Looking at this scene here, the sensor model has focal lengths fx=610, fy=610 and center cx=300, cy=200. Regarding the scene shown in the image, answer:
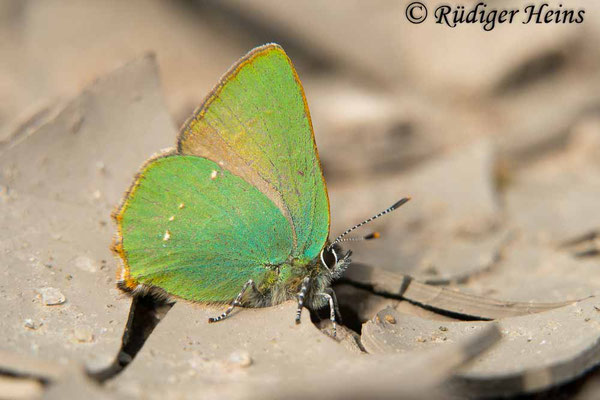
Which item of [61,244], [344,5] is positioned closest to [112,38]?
[344,5]

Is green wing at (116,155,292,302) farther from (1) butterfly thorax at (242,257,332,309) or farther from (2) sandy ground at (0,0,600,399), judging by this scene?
(2) sandy ground at (0,0,600,399)

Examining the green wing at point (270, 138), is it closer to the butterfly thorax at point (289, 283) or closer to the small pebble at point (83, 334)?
the butterfly thorax at point (289, 283)

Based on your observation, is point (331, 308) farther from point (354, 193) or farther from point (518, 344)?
point (354, 193)

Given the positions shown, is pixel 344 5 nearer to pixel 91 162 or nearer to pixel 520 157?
pixel 520 157

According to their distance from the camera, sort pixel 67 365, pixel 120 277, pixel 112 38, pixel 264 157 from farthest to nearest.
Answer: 1. pixel 112 38
2. pixel 264 157
3. pixel 120 277
4. pixel 67 365

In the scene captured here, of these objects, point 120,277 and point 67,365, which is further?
point 120,277

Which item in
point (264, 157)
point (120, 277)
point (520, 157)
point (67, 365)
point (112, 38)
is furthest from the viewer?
point (112, 38)

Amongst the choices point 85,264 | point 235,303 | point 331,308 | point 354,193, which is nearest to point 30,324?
point 85,264
